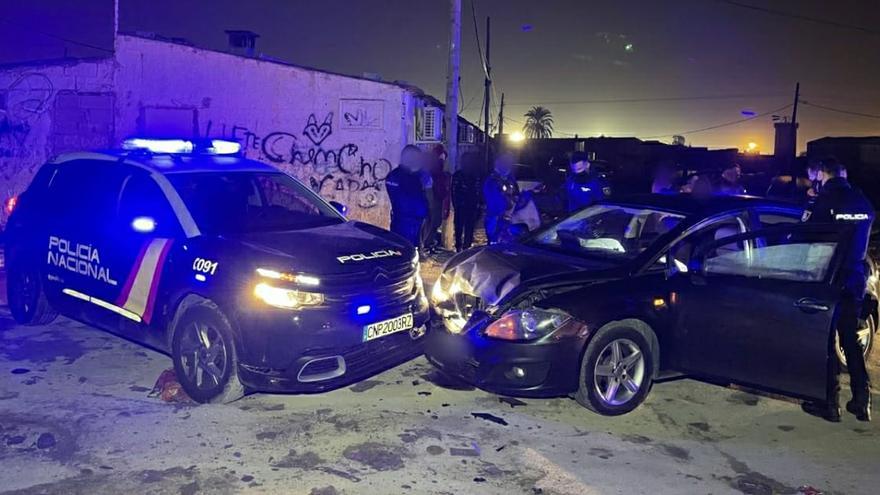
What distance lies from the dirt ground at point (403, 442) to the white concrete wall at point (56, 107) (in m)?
8.48

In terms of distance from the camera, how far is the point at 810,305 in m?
4.92

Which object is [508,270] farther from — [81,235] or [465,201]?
[465,201]

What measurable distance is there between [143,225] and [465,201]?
718 centimetres

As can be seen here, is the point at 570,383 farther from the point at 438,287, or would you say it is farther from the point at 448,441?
the point at 438,287

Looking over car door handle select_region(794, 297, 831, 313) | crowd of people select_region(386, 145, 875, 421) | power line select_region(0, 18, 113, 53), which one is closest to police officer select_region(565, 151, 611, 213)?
crowd of people select_region(386, 145, 875, 421)

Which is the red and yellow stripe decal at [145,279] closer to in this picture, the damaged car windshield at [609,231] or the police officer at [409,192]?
the damaged car windshield at [609,231]

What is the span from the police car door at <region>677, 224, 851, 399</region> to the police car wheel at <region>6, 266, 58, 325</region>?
18.1 feet

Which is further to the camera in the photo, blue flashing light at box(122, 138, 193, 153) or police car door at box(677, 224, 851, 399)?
blue flashing light at box(122, 138, 193, 153)

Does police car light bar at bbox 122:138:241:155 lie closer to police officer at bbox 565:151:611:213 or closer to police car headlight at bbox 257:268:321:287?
police car headlight at bbox 257:268:321:287

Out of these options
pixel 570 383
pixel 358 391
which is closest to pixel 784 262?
pixel 570 383

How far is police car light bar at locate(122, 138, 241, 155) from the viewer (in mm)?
6188

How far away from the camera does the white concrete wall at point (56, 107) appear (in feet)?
43.6

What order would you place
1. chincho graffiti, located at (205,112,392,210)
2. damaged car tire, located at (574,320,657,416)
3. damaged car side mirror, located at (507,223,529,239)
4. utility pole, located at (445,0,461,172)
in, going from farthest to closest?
chincho graffiti, located at (205,112,392,210)
utility pole, located at (445,0,461,172)
damaged car side mirror, located at (507,223,529,239)
damaged car tire, located at (574,320,657,416)

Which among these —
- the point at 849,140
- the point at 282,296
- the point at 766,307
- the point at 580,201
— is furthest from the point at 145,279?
the point at 849,140
